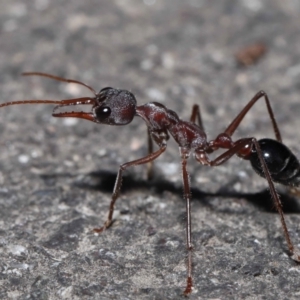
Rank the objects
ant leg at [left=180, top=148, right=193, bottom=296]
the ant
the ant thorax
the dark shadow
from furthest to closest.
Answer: the dark shadow < the ant thorax < the ant < ant leg at [left=180, top=148, right=193, bottom=296]

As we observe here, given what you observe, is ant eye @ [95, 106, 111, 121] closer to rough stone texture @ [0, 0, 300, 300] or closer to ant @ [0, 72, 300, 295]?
ant @ [0, 72, 300, 295]

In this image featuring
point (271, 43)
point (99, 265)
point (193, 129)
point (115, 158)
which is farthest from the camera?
point (271, 43)

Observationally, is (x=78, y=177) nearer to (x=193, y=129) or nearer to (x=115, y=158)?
(x=115, y=158)

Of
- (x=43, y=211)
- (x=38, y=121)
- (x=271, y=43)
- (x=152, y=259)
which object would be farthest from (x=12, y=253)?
(x=271, y=43)

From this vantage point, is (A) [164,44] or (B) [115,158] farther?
(A) [164,44]

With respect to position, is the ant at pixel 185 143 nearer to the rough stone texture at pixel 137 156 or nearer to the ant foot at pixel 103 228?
the ant foot at pixel 103 228

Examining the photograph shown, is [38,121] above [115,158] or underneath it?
above

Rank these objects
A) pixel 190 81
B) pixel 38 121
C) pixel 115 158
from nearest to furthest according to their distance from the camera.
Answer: pixel 115 158 < pixel 38 121 < pixel 190 81

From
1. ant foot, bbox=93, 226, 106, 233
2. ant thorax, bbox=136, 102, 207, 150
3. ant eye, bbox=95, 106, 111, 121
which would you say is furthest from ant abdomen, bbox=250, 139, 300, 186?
ant foot, bbox=93, 226, 106, 233
